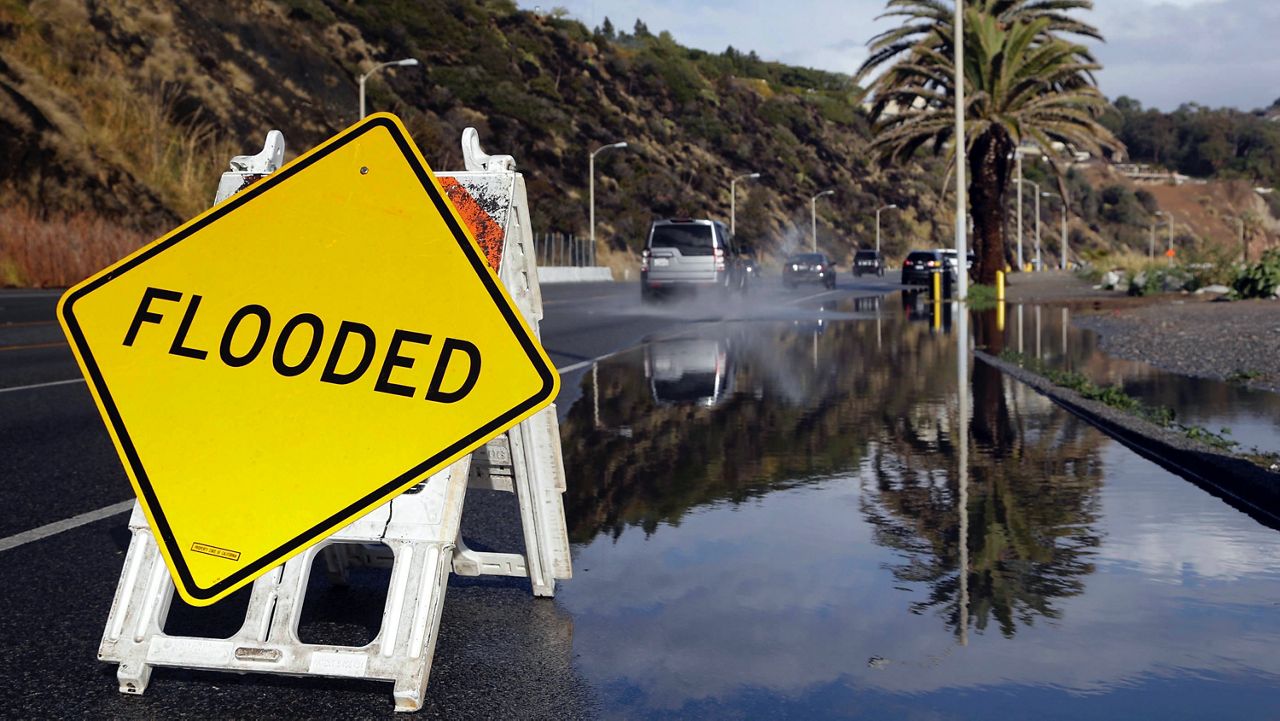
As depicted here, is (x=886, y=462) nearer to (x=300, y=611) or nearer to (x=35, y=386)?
(x=300, y=611)

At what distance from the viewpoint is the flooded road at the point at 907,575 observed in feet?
14.7

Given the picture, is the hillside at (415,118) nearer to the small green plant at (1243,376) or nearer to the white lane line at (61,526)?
the small green plant at (1243,376)

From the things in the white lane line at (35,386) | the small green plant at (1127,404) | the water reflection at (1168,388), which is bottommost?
the water reflection at (1168,388)

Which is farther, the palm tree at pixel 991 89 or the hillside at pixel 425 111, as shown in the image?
the hillside at pixel 425 111

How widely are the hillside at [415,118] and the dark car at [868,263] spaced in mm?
4889

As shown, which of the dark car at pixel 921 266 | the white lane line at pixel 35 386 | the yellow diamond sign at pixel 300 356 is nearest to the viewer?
the yellow diamond sign at pixel 300 356

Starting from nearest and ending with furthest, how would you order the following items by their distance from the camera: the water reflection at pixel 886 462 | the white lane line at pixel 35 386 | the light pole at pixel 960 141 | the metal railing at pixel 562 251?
the water reflection at pixel 886 462 < the white lane line at pixel 35 386 < the light pole at pixel 960 141 < the metal railing at pixel 562 251

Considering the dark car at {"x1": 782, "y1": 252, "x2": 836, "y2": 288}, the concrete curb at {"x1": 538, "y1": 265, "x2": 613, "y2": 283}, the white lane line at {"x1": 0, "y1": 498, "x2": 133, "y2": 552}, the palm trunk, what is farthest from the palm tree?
the white lane line at {"x1": 0, "y1": 498, "x2": 133, "y2": 552}

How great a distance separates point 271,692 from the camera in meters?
4.61

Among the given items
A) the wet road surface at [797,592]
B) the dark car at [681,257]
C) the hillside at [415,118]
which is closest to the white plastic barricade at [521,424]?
the wet road surface at [797,592]

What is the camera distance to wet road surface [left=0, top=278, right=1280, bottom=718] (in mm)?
4465

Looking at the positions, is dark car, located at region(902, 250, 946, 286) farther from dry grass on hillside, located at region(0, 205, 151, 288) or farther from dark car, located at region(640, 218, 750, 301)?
dry grass on hillside, located at region(0, 205, 151, 288)

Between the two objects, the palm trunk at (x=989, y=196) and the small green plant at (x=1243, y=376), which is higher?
the palm trunk at (x=989, y=196)

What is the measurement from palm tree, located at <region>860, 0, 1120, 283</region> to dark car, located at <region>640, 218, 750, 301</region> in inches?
344
